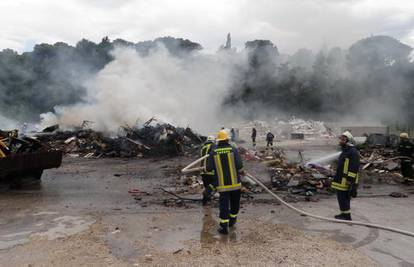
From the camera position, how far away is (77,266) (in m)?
4.00

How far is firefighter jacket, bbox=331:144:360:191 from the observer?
230 inches

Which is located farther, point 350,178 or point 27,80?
point 27,80

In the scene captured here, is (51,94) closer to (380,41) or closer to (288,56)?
(288,56)

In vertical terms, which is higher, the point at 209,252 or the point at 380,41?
the point at 380,41

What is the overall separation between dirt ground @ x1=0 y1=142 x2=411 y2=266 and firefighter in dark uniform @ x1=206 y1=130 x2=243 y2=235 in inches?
13.6

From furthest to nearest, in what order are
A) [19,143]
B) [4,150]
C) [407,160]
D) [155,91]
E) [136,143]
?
[155,91], [136,143], [407,160], [19,143], [4,150]

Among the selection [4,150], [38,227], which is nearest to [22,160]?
[4,150]

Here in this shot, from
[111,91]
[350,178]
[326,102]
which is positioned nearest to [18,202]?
[350,178]

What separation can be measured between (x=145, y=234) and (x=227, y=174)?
1.51 metres

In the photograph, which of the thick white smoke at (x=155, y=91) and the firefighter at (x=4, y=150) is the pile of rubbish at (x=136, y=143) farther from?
the firefighter at (x=4, y=150)

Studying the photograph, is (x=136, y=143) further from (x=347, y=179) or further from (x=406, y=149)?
(x=347, y=179)

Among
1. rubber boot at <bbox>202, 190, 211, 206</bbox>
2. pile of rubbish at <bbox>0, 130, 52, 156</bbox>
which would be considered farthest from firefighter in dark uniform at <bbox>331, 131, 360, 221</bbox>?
pile of rubbish at <bbox>0, 130, 52, 156</bbox>

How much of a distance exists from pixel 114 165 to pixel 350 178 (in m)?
10.2

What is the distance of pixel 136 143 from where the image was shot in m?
17.0
